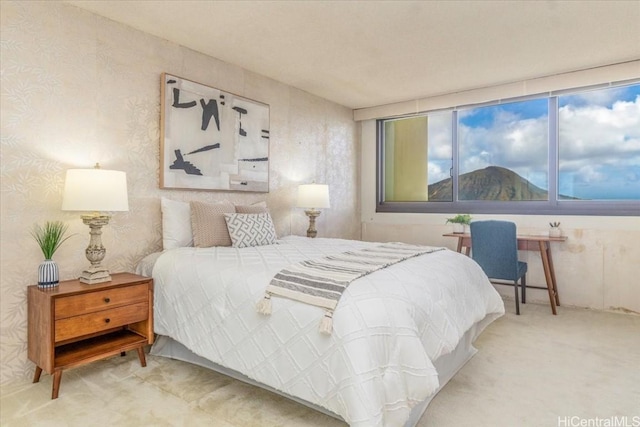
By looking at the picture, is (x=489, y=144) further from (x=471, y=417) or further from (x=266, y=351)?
(x=266, y=351)

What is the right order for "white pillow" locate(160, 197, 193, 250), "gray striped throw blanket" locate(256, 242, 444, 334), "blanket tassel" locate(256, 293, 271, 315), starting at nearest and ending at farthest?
"gray striped throw blanket" locate(256, 242, 444, 334) < "blanket tassel" locate(256, 293, 271, 315) < "white pillow" locate(160, 197, 193, 250)

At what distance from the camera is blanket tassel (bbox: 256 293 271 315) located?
1.84 m

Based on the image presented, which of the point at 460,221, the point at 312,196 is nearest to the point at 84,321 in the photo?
the point at 312,196

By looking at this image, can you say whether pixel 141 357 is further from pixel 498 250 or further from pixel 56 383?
pixel 498 250

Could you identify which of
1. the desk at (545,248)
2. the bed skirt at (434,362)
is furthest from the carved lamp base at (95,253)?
the desk at (545,248)

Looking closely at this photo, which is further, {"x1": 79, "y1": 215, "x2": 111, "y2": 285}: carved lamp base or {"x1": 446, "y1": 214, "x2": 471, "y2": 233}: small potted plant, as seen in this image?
{"x1": 446, "y1": 214, "x2": 471, "y2": 233}: small potted plant

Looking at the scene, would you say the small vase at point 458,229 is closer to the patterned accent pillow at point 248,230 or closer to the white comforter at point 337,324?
the white comforter at point 337,324

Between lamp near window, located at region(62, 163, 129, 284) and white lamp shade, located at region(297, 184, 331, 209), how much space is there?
1988mm

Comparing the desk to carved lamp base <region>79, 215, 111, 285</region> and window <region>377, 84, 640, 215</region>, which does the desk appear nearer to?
Result: window <region>377, 84, 640, 215</region>

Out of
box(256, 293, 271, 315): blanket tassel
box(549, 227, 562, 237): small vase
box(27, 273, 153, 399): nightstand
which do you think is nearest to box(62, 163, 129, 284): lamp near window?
box(27, 273, 153, 399): nightstand

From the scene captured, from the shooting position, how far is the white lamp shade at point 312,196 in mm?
4043

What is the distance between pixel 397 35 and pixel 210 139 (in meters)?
1.77

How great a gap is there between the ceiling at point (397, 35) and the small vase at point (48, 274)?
5.59 feet

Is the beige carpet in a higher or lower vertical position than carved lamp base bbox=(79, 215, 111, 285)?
lower
